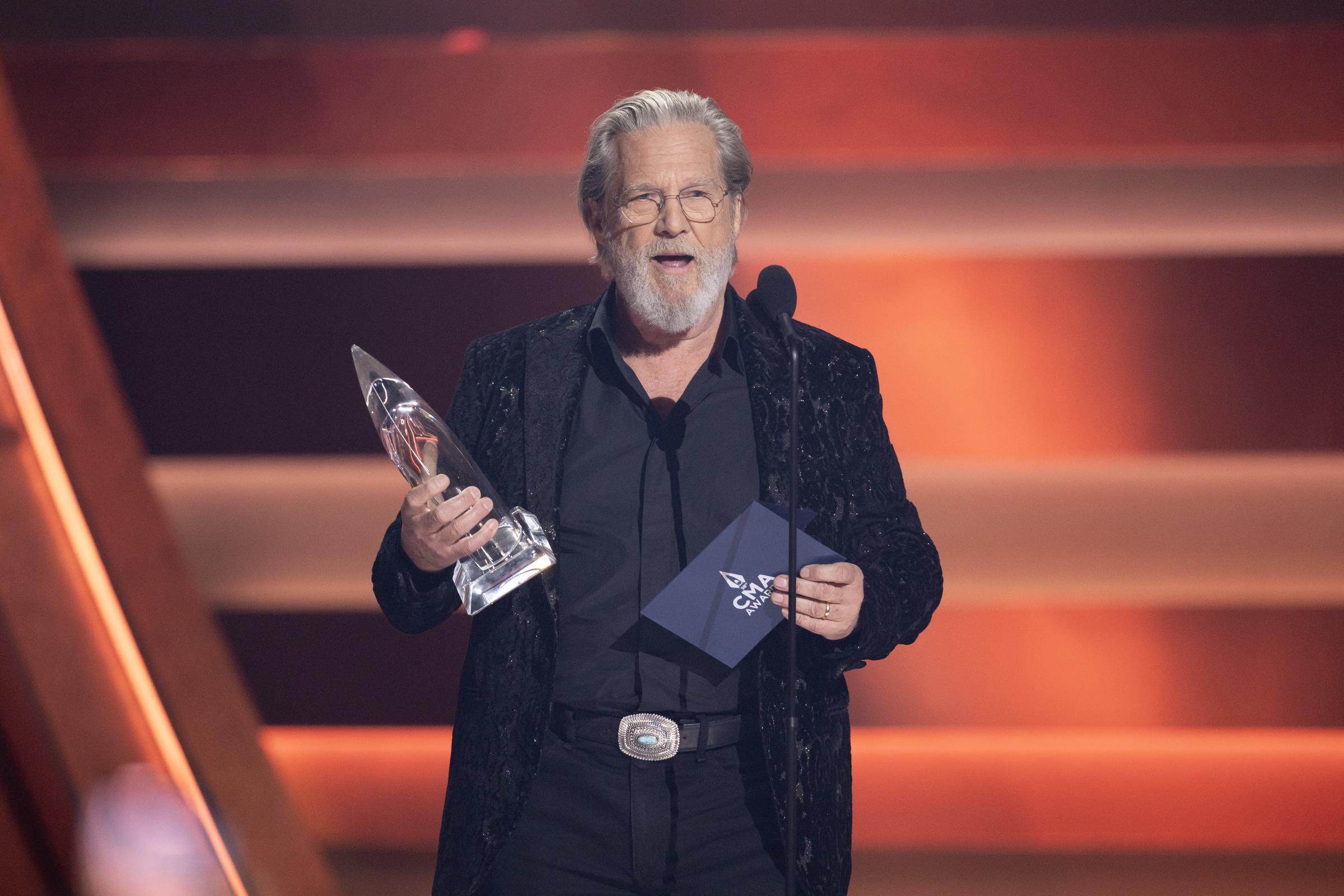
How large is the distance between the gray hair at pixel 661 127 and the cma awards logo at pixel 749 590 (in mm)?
575

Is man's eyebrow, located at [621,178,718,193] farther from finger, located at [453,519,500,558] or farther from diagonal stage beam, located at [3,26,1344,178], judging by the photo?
diagonal stage beam, located at [3,26,1344,178]

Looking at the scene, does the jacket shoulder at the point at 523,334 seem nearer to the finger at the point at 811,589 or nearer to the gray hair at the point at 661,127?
the gray hair at the point at 661,127

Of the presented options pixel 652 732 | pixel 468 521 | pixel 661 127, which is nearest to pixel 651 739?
pixel 652 732

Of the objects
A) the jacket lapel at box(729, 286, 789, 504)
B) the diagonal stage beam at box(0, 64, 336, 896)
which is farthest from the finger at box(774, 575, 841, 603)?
the diagonal stage beam at box(0, 64, 336, 896)

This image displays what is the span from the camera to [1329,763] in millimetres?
2289

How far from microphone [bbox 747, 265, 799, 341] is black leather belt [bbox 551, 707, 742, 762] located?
1.52 feet

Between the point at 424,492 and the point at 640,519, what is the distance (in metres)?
0.29

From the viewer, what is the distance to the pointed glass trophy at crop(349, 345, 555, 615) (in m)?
1.22

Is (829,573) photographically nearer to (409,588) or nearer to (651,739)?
(651,739)

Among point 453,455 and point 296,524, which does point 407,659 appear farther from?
point 453,455

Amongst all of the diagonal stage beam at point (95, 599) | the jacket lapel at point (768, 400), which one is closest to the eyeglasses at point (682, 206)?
the jacket lapel at point (768, 400)

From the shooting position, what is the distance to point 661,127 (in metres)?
1.43

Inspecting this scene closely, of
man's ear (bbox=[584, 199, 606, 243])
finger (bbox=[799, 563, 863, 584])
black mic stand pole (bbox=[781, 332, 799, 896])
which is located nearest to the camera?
Result: black mic stand pole (bbox=[781, 332, 799, 896])

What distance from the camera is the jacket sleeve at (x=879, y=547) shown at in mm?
1246
